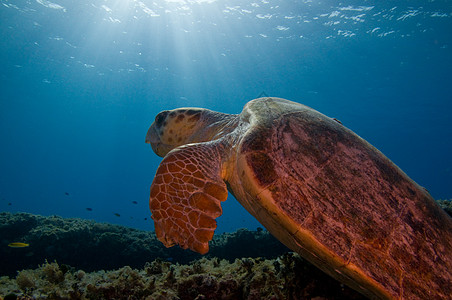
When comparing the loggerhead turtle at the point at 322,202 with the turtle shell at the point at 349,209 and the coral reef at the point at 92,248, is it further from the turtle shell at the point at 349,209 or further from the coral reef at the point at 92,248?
the coral reef at the point at 92,248

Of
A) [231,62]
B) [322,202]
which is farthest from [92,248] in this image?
[231,62]

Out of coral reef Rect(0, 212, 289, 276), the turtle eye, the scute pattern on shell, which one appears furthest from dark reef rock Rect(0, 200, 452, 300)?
coral reef Rect(0, 212, 289, 276)

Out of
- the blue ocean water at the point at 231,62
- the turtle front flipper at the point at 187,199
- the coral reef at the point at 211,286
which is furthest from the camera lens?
the blue ocean water at the point at 231,62

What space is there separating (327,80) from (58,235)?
40934 millimetres

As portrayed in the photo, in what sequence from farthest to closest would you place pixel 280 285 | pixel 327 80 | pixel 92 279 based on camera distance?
pixel 327 80
pixel 92 279
pixel 280 285

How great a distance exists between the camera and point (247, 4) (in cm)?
2211

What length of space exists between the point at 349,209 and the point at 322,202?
0.74ft

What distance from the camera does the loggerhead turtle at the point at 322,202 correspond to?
1.56 meters

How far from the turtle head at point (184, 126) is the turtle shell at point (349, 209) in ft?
5.01

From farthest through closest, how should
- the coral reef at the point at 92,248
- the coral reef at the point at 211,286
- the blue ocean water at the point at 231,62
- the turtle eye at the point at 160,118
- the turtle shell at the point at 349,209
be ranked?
the blue ocean water at the point at 231,62 < the coral reef at the point at 92,248 < the turtle eye at the point at 160,118 < the coral reef at the point at 211,286 < the turtle shell at the point at 349,209

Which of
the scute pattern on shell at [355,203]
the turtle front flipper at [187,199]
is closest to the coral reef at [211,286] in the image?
the turtle front flipper at [187,199]

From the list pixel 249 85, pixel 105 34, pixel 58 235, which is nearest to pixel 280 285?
pixel 58 235

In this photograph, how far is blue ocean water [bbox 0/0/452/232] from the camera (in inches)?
903

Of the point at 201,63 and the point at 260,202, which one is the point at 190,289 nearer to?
the point at 260,202
